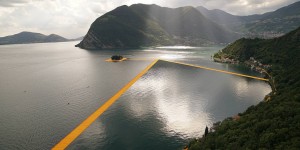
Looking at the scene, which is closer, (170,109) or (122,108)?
(170,109)

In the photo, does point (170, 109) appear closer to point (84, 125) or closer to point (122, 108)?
point (122, 108)

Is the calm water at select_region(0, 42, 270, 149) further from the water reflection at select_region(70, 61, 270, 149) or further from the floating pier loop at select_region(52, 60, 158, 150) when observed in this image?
the floating pier loop at select_region(52, 60, 158, 150)

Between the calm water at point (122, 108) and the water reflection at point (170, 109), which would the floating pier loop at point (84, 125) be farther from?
the water reflection at point (170, 109)

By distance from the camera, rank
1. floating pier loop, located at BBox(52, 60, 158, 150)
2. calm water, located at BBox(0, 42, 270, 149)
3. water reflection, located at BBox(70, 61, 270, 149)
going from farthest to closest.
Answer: calm water, located at BBox(0, 42, 270, 149), water reflection, located at BBox(70, 61, 270, 149), floating pier loop, located at BBox(52, 60, 158, 150)

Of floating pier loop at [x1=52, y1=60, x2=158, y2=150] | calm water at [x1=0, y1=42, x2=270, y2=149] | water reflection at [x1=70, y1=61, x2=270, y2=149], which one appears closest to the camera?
floating pier loop at [x1=52, y1=60, x2=158, y2=150]

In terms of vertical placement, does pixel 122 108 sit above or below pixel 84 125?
above

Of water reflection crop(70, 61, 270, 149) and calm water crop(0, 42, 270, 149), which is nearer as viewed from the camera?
water reflection crop(70, 61, 270, 149)

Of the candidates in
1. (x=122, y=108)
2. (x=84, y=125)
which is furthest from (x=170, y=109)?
(x=84, y=125)

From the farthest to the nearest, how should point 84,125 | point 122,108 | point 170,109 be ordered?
point 122,108 → point 170,109 → point 84,125

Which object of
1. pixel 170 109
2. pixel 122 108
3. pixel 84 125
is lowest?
pixel 84 125

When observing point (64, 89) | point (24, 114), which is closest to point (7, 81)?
point (64, 89)

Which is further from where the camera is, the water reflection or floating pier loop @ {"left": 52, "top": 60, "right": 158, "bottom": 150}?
the water reflection

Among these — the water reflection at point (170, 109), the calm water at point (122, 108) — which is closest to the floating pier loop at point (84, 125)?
the calm water at point (122, 108)

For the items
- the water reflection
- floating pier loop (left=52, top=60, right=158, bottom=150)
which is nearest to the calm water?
the water reflection
